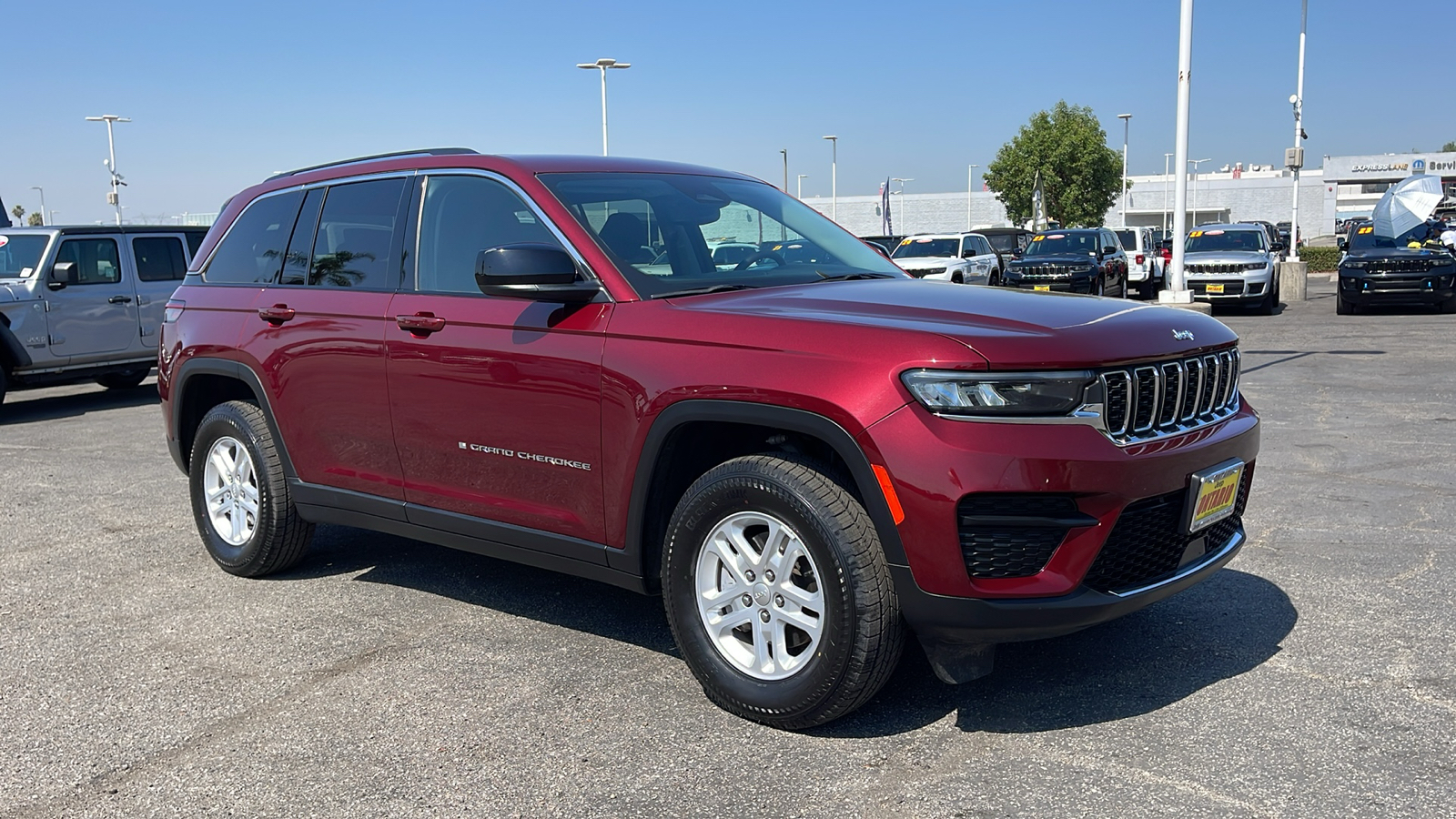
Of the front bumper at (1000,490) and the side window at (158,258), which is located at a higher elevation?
the side window at (158,258)

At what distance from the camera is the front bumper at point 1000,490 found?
3145mm

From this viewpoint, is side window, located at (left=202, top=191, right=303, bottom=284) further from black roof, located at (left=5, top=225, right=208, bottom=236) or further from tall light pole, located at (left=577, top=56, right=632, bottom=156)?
tall light pole, located at (left=577, top=56, right=632, bottom=156)

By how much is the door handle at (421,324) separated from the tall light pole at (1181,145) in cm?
1699

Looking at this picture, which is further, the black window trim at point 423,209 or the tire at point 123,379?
the tire at point 123,379

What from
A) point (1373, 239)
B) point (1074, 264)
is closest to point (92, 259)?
point (1074, 264)

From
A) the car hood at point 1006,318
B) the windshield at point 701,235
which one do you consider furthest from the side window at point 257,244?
the car hood at point 1006,318

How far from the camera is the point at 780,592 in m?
3.54

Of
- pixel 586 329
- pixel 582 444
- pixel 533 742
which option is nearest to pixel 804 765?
pixel 533 742

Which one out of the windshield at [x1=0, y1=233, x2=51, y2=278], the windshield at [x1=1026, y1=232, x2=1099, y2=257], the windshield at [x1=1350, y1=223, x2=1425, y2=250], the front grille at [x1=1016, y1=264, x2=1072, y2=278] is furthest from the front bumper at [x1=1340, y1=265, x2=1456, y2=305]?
the windshield at [x1=0, y1=233, x2=51, y2=278]

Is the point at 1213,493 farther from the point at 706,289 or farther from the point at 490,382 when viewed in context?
the point at 490,382

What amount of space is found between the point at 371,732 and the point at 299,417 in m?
1.82

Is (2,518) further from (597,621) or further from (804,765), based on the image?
(804,765)

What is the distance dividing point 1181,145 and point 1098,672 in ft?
56.9

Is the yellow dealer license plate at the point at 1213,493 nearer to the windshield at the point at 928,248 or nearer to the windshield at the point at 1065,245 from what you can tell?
the windshield at the point at 928,248
